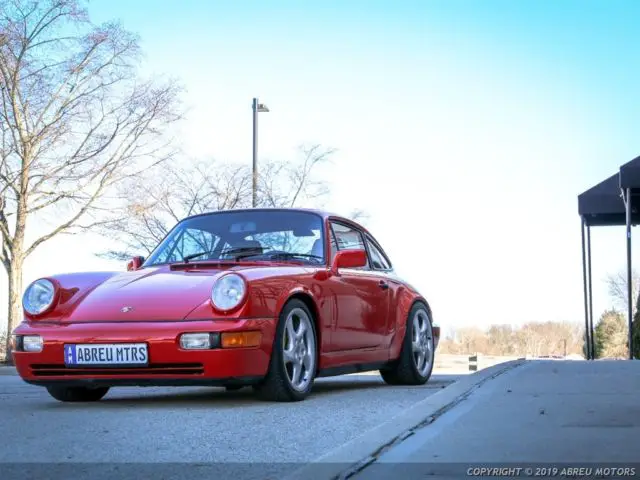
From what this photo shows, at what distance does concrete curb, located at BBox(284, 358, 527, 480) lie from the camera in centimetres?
386

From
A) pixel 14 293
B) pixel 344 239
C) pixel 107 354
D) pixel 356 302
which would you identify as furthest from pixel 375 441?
pixel 14 293

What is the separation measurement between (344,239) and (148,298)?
223cm

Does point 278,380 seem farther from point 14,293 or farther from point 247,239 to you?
point 14,293

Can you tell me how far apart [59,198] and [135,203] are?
1763 mm

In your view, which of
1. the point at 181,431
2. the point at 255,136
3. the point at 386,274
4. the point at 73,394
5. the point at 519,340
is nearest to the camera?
the point at 181,431

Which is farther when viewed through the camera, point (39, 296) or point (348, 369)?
point (348, 369)

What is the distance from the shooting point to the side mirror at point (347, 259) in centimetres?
811

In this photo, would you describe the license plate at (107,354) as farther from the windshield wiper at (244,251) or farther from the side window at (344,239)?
the side window at (344,239)

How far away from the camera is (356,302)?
8344 millimetres

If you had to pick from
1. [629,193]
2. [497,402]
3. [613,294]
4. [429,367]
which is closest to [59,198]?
[629,193]

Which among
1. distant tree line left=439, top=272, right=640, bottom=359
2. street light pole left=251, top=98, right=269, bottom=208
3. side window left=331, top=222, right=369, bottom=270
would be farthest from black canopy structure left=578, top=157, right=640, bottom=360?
distant tree line left=439, top=272, right=640, bottom=359

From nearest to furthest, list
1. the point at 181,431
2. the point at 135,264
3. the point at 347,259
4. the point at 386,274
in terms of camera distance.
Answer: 1. the point at 181,431
2. the point at 347,259
3. the point at 135,264
4. the point at 386,274

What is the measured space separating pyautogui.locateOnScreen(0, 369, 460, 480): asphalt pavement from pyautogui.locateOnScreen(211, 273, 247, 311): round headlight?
0.63 m

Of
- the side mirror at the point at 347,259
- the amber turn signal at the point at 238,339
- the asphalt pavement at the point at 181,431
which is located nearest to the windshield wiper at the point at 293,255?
the side mirror at the point at 347,259
